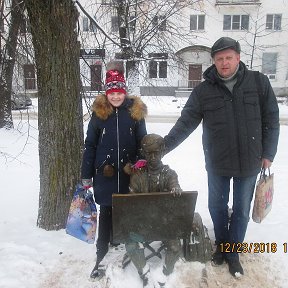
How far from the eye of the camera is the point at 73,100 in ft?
11.9

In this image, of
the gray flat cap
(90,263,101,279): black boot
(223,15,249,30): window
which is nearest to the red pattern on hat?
the gray flat cap

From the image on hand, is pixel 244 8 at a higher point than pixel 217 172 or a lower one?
higher

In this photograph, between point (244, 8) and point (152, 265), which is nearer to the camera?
point (152, 265)

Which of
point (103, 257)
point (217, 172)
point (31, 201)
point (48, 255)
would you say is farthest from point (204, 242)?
point (31, 201)

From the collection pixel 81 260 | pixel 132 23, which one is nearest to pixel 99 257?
pixel 81 260

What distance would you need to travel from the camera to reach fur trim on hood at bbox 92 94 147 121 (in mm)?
2873

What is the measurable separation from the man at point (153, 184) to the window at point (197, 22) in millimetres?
23596

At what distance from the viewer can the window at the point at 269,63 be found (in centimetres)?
2488

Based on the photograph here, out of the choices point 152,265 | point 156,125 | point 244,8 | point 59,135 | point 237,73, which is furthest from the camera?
point 244,8

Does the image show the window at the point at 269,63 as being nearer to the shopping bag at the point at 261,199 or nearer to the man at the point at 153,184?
the shopping bag at the point at 261,199

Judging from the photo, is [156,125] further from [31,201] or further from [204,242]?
[204,242]

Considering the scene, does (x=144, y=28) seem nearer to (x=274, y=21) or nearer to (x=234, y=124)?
(x=234, y=124)

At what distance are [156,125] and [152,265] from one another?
454 inches

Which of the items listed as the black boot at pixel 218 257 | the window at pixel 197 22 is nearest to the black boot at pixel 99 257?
the black boot at pixel 218 257
